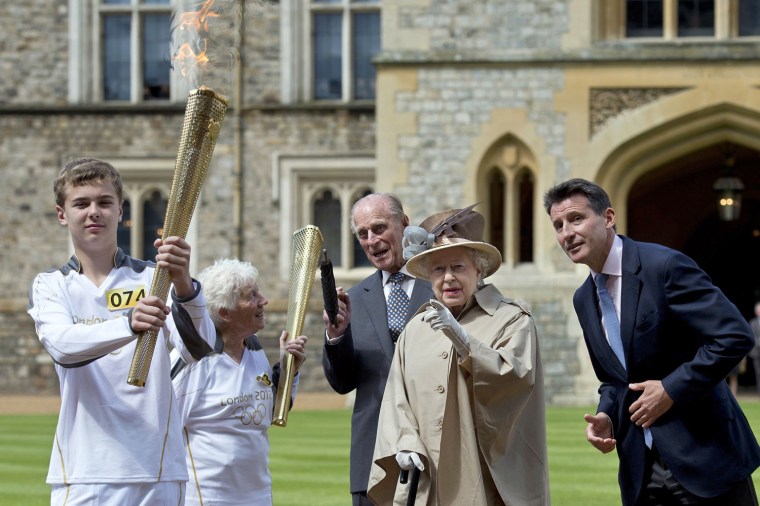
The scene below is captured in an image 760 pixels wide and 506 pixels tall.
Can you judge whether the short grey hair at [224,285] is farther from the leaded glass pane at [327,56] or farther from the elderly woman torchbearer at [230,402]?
the leaded glass pane at [327,56]

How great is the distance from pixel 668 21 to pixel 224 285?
38.9ft

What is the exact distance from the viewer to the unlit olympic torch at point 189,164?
406cm

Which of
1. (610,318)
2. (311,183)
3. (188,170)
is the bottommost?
(610,318)

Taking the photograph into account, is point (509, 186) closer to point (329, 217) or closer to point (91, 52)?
point (329, 217)

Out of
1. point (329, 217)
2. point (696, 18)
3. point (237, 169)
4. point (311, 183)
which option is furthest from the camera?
point (329, 217)

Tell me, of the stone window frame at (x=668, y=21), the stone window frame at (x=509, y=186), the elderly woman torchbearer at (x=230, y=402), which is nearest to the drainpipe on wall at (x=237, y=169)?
the stone window frame at (x=509, y=186)

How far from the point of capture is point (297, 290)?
5.29m

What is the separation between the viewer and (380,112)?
1627cm

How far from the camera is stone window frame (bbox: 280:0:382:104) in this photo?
1989 centimetres

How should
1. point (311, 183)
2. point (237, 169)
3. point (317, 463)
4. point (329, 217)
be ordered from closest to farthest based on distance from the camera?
point (317, 463) < point (237, 169) < point (311, 183) < point (329, 217)

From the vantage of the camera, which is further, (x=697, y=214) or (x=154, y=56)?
(x=154, y=56)

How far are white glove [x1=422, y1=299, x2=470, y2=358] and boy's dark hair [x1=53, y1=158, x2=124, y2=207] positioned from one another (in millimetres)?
998

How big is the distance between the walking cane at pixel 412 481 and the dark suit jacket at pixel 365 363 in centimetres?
85

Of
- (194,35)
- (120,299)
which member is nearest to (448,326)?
(120,299)
